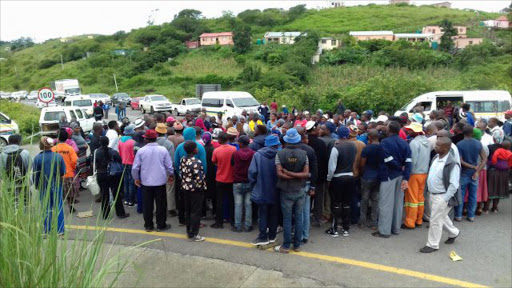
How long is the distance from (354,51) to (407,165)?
54627mm

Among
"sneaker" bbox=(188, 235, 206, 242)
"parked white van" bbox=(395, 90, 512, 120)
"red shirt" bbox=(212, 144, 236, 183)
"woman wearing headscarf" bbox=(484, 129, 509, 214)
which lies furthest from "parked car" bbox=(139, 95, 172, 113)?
"woman wearing headscarf" bbox=(484, 129, 509, 214)

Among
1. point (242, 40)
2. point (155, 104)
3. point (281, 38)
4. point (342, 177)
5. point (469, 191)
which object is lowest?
point (469, 191)

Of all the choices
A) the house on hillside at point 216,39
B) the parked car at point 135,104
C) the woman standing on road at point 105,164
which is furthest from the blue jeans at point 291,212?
the house on hillside at point 216,39

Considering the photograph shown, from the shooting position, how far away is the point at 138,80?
58.9 metres

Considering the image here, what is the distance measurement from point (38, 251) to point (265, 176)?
4121mm

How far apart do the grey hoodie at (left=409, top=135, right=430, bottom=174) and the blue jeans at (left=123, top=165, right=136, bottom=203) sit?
5.64 metres

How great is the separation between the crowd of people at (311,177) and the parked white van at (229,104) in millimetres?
12329

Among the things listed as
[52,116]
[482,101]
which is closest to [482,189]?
[482,101]

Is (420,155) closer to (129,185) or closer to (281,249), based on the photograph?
(281,249)

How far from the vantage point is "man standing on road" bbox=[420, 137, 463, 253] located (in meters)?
5.53

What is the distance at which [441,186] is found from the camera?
557 centimetres

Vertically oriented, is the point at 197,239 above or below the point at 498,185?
below

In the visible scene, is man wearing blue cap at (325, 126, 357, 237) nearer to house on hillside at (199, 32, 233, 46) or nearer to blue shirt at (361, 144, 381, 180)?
blue shirt at (361, 144, 381, 180)

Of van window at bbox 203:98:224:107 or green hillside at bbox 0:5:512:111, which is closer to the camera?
van window at bbox 203:98:224:107
